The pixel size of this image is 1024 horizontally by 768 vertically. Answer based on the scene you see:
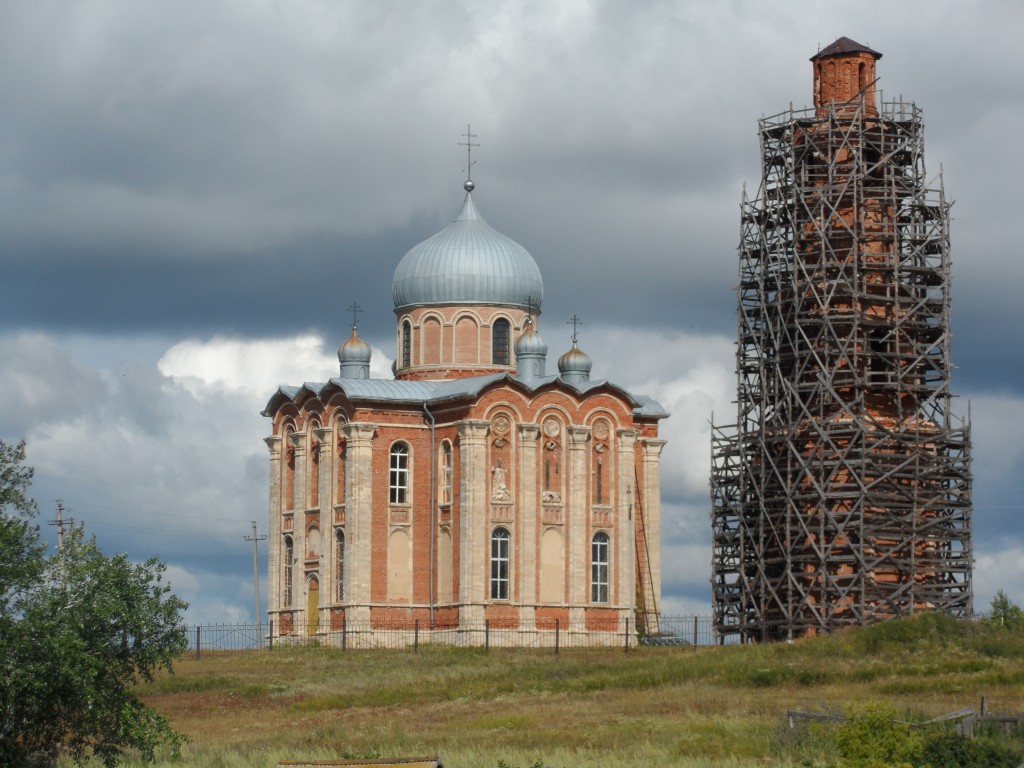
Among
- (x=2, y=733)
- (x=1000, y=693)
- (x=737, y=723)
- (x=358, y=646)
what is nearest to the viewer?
(x=2, y=733)

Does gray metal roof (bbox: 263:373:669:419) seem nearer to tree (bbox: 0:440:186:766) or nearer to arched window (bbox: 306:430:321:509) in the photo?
arched window (bbox: 306:430:321:509)

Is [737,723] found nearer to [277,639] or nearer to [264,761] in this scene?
[264,761]

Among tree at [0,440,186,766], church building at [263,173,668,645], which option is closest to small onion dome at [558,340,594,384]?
church building at [263,173,668,645]

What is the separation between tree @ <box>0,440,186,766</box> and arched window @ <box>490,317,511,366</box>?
118 feet

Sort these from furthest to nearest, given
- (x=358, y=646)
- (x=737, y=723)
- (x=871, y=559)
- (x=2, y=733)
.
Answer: (x=358, y=646) < (x=871, y=559) < (x=737, y=723) < (x=2, y=733)

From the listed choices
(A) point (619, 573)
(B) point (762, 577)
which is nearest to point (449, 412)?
(A) point (619, 573)

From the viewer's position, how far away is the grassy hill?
3922cm

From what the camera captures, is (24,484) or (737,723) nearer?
(24,484)

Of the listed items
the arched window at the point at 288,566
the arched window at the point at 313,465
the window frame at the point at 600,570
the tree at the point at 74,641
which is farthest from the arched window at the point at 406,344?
the tree at the point at 74,641

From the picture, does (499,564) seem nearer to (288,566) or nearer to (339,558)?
(339,558)

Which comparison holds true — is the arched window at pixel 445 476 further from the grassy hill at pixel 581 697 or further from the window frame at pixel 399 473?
the grassy hill at pixel 581 697

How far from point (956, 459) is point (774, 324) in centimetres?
682

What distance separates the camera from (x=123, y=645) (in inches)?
1443

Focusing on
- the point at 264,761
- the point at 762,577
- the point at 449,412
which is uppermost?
the point at 449,412
